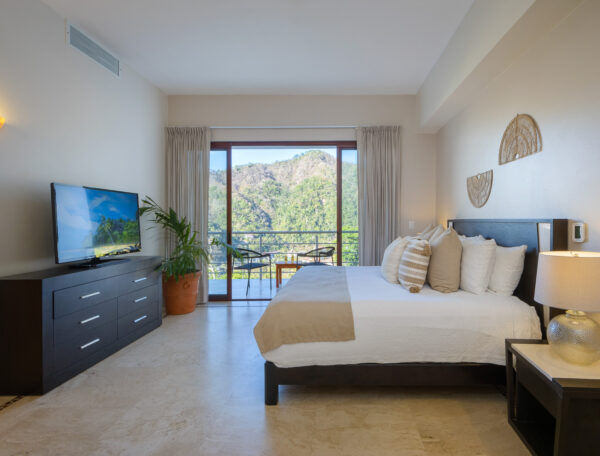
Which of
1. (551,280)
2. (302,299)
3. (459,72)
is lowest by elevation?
(302,299)

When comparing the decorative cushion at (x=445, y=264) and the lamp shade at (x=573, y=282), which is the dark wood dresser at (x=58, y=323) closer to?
Answer: the decorative cushion at (x=445, y=264)

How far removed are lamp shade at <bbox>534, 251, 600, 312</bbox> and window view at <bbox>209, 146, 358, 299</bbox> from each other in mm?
3251

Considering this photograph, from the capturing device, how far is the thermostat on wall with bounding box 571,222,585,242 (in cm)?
187

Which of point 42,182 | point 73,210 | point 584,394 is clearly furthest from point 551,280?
point 42,182

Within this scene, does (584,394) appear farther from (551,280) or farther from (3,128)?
(3,128)

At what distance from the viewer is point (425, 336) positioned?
2.06 meters

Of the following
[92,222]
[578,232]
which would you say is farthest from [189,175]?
[578,232]

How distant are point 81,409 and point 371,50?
12.9 feet

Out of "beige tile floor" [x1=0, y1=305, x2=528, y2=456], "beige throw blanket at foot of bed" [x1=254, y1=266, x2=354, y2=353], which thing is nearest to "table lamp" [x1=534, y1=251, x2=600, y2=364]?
"beige tile floor" [x1=0, y1=305, x2=528, y2=456]

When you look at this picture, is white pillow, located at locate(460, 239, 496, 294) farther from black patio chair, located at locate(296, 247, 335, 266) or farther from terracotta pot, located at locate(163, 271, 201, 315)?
terracotta pot, located at locate(163, 271, 201, 315)

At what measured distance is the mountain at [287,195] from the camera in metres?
4.74

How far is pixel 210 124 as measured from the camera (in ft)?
15.2

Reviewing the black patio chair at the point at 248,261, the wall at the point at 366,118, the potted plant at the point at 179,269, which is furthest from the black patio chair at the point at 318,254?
the potted plant at the point at 179,269

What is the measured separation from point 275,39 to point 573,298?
10.3 feet
